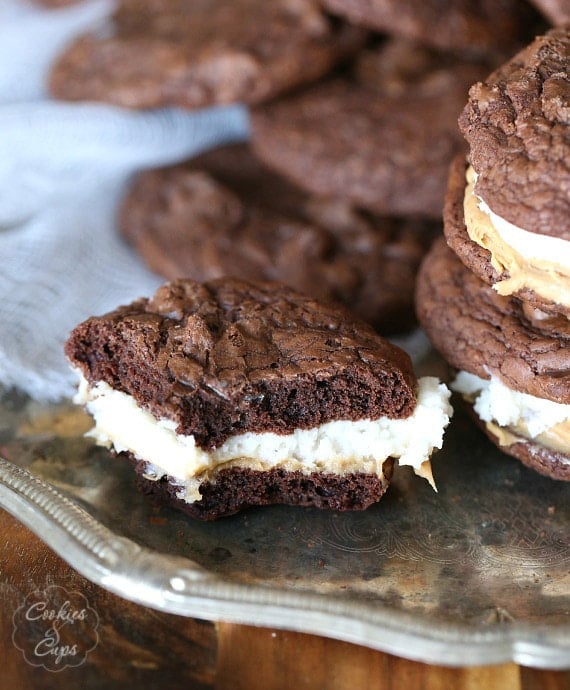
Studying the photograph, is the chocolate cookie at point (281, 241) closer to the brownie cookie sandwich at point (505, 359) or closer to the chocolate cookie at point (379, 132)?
the chocolate cookie at point (379, 132)

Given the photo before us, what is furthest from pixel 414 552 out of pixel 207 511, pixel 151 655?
pixel 151 655

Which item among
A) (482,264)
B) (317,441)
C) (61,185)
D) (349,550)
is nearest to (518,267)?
(482,264)

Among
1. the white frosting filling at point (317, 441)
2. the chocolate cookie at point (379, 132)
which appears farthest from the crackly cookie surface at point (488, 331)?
the chocolate cookie at point (379, 132)

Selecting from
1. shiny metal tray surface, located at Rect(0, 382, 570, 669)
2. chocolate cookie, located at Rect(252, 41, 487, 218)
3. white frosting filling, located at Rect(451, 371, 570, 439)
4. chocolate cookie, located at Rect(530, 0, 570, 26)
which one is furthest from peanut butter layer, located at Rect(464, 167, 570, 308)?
chocolate cookie, located at Rect(530, 0, 570, 26)

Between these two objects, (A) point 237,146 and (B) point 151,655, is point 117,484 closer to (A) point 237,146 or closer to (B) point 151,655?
(B) point 151,655

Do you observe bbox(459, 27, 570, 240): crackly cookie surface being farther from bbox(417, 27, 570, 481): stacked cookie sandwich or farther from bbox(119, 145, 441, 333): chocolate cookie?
bbox(119, 145, 441, 333): chocolate cookie

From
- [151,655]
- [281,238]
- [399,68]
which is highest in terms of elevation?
[399,68]

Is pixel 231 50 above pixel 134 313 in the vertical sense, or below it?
above
